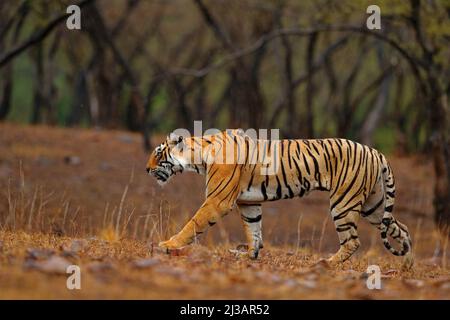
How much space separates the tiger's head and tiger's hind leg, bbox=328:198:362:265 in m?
1.60

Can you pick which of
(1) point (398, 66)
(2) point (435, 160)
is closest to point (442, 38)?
(2) point (435, 160)

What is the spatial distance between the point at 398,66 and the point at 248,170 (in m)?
19.0

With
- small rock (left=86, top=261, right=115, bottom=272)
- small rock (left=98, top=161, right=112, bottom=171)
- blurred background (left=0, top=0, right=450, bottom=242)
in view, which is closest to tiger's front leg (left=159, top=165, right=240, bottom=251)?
small rock (left=86, top=261, right=115, bottom=272)

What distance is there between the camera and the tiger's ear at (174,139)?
9508 mm

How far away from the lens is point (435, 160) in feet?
49.9

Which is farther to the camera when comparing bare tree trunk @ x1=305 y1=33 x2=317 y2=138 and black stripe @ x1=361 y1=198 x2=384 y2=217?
bare tree trunk @ x1=305 y1=33 x2=317 y2=138

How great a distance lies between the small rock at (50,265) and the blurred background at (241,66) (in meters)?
7.26

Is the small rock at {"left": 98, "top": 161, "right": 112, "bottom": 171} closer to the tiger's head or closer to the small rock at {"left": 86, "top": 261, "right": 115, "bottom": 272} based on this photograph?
the tiger's head

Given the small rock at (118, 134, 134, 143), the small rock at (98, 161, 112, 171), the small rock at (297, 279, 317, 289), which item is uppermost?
the small rock at (118, 134, 134, 143)

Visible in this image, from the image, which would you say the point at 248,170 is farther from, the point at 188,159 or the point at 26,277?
the point at 26,277

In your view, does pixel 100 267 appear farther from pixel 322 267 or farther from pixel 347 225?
pixel 347 225

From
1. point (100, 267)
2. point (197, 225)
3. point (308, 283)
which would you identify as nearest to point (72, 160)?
point (197, 225)

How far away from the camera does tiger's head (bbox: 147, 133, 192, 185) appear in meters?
9.54

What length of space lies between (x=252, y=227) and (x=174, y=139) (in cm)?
116
